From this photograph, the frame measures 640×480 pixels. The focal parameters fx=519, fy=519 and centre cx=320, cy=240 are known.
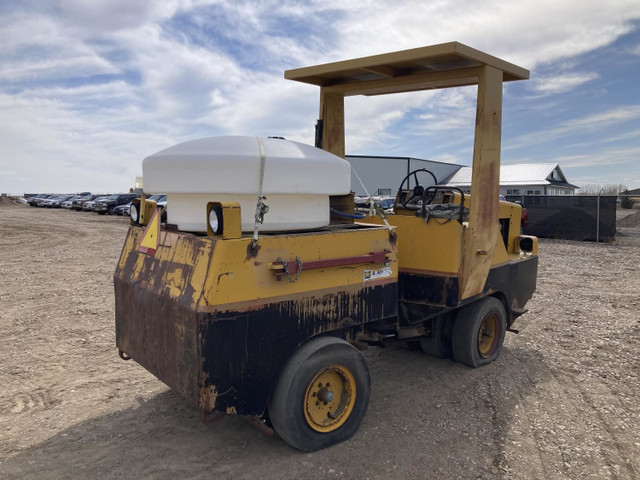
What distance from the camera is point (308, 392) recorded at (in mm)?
3467

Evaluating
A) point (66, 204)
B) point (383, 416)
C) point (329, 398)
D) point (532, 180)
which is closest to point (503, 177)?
point (532, 180)

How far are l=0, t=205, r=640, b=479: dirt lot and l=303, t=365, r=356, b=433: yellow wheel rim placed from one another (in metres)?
0.20

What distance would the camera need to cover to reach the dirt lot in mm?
3441

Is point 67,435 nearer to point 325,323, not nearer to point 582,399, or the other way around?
point 325,323

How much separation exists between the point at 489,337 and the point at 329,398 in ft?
8.43

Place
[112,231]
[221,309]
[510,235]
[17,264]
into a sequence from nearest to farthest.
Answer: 1. [221,309]
2. [510,235]
3. [17,264]
4. [112,231]

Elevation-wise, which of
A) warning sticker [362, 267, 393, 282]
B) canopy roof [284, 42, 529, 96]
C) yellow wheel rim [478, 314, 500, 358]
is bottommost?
yellow wheel rim [478, 314, 500, 358]

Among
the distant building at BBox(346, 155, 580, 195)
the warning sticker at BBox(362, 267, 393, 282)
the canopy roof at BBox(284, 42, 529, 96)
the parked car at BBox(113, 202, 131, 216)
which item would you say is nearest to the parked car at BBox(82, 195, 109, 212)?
the parked car at BBox(113, 202, 131, 216)

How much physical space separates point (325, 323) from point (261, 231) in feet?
2.55

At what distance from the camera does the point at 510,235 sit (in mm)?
5895

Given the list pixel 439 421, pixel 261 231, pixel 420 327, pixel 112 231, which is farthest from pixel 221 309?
pixel 112 231

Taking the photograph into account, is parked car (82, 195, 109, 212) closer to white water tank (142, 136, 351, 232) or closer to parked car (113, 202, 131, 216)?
parked car (113, 202, 131, 216)

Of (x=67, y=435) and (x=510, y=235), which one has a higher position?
(x=510, y=235)

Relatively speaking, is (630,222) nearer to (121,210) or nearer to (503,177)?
(503,177)
